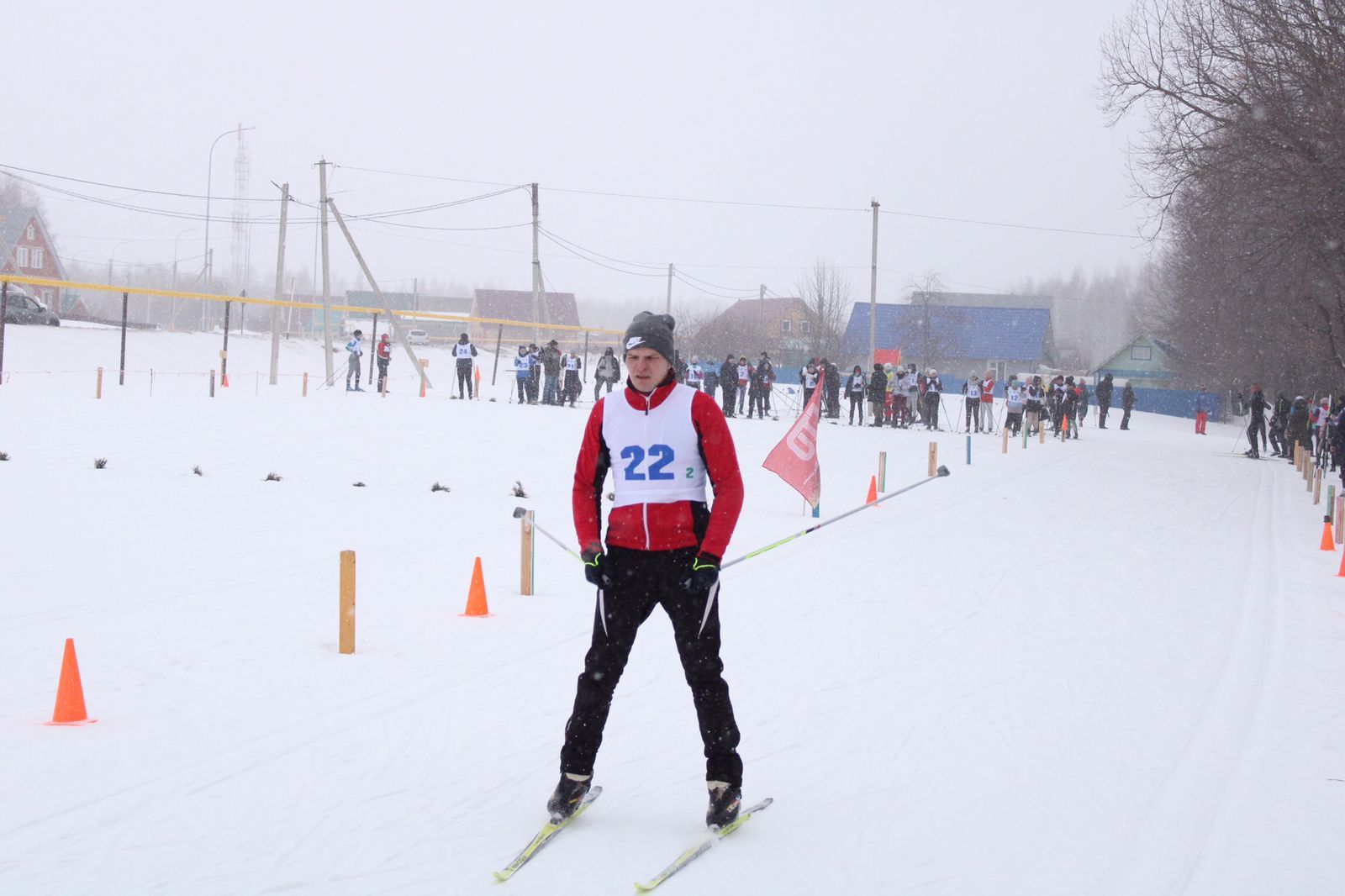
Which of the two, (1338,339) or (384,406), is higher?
(1338,339)

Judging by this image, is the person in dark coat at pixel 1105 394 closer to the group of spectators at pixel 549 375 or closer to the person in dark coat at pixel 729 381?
the person in dark coat at pixel 729 381

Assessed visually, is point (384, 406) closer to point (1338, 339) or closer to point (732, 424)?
point (732, 424)

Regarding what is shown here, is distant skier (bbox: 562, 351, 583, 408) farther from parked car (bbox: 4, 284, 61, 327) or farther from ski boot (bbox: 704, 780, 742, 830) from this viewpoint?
ski boot (bbox: 704, 780, 742, 830)

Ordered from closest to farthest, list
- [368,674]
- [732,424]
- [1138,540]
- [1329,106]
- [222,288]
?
[368,674]
[1138,540]
[1329,106]
[732,424]
[222,288]

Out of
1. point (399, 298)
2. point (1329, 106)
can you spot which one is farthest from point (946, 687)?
point (399, 298)

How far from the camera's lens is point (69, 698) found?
19.4 feet

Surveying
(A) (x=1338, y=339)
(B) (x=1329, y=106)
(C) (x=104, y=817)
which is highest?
(B) (x=1329, y=106)

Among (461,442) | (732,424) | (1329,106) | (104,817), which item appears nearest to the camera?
(104,817)

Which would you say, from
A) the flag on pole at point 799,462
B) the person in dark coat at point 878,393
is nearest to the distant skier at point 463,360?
the person in dark coat at point 878,393

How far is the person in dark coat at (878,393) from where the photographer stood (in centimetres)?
3291

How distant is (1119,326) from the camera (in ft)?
559

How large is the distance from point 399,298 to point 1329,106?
96.9 meters

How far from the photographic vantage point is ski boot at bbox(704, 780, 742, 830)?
4.59m

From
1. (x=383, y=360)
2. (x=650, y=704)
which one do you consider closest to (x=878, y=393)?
(x=383, y=360)
